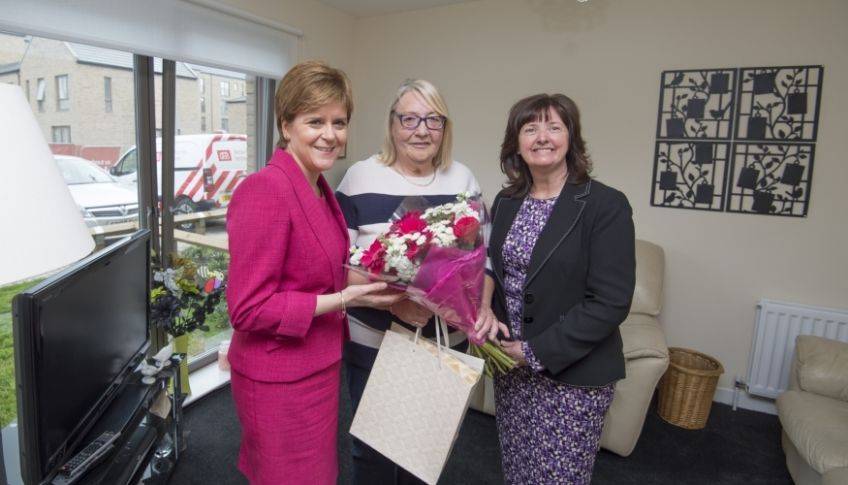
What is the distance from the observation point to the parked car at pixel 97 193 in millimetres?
2412

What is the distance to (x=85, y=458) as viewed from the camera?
1.50 meters

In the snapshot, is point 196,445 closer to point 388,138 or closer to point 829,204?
point 388,138

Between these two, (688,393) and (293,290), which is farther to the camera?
(688,393)

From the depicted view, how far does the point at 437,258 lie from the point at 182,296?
174 centimetres

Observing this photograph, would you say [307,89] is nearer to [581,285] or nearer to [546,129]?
[546,129]

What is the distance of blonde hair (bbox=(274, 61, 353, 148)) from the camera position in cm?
116

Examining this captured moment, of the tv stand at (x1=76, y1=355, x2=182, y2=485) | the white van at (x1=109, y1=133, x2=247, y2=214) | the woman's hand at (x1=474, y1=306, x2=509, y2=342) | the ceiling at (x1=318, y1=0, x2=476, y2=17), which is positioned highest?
the ceiling at (x1=318, y1=0, x2=476, y2=17)

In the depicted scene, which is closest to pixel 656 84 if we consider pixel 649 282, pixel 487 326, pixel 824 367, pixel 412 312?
pixel 649 282

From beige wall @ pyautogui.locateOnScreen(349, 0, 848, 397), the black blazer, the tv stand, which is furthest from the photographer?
beige wall @ pyautogui.locateOnScreen(349, 0, 848, 397)

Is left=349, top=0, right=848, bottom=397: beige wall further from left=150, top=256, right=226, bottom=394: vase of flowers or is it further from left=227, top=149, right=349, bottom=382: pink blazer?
left=227, top=149, right=349, bottom=382: pink blazer

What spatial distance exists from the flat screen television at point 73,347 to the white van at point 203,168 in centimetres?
100

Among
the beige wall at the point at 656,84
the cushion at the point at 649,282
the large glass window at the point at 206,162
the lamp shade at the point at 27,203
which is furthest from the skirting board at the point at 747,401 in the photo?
the lamp shade at the point at 27,203

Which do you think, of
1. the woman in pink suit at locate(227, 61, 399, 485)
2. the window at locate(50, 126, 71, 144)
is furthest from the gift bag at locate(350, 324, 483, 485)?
the window at locate(50, 126, 71, 144)

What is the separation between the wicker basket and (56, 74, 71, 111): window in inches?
138
